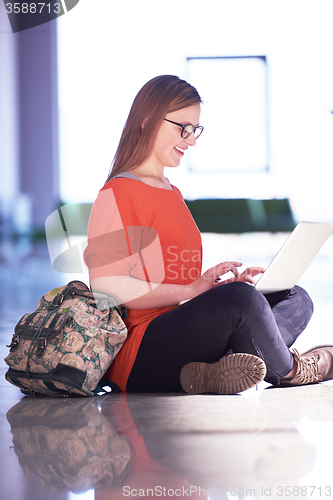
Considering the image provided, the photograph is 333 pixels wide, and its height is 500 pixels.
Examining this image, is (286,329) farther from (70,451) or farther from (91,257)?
(70,451)

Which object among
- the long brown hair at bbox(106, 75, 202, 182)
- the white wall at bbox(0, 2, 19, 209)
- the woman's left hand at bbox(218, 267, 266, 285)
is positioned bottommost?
the woman's left hand at bbox(218, 267, 266, 285)

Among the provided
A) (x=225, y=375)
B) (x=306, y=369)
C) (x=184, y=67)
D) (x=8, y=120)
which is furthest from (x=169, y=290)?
(x=8, y=120)

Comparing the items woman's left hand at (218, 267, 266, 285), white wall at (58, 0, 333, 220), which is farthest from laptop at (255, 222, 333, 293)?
white wall at (58, 0, 333, 220)

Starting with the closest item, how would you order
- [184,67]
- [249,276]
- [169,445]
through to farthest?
[169,445]
[249,276]
[184,67]

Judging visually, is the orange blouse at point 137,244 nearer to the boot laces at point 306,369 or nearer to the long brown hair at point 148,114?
the long brown hair at point 148,114

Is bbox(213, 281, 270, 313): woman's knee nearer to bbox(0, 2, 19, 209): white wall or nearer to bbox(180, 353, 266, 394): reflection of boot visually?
bbox(180, 353, 266, 394): reflection of boot

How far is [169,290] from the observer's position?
3.82ft

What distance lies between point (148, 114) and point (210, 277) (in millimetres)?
457

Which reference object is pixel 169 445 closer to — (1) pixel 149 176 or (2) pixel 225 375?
(2) pixel 225 375

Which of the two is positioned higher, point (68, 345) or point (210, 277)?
point (210, 277)

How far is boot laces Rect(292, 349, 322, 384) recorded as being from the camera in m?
1.21

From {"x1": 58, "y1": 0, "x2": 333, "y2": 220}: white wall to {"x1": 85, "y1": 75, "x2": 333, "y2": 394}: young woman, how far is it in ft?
19.2

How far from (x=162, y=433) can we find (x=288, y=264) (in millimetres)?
537

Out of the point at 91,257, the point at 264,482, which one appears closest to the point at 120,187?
the point at 91,257
